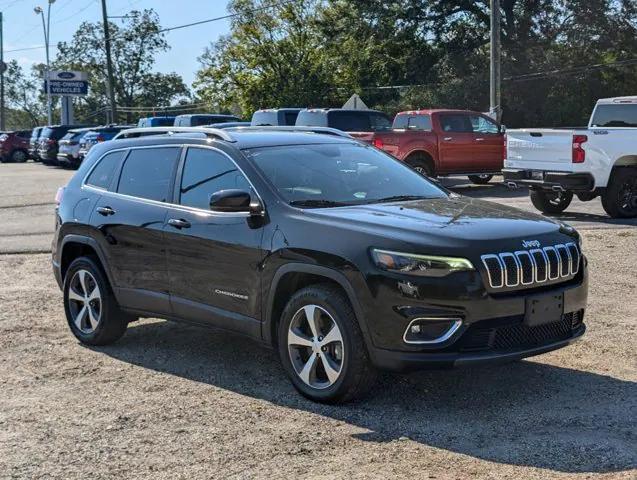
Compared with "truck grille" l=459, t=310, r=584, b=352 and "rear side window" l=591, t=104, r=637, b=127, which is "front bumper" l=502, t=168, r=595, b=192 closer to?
"rear side window" l=591, t=104, r=637, b=127

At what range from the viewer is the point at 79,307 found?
279 inches

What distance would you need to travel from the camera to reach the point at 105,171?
7102 mm

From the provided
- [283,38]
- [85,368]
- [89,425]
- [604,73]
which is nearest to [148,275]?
[85,368]

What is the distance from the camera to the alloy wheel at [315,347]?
17.0 ft

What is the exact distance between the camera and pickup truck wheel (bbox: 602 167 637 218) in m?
14.3

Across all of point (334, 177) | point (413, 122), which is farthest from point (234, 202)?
point (413, 122)

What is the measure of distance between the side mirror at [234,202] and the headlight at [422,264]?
1.07 meters

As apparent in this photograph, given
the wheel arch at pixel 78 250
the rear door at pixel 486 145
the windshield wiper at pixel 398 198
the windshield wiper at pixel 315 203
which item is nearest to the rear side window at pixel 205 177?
the windshield wiper at pixel 315 203

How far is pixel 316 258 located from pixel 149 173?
2017 mm

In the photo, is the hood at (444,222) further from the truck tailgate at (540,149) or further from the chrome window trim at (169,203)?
the truck tailgate at (540,149)

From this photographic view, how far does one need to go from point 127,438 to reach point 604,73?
36.2 m

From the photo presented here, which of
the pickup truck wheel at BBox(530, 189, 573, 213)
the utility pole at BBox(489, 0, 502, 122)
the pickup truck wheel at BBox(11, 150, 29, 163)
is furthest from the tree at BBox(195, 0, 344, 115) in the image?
the pickup truck wheel at BBox(530, 189, 573, 213)

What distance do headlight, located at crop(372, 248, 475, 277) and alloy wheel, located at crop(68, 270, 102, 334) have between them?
2.87 meters

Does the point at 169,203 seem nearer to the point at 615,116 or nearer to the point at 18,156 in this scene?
the point at 615,116
